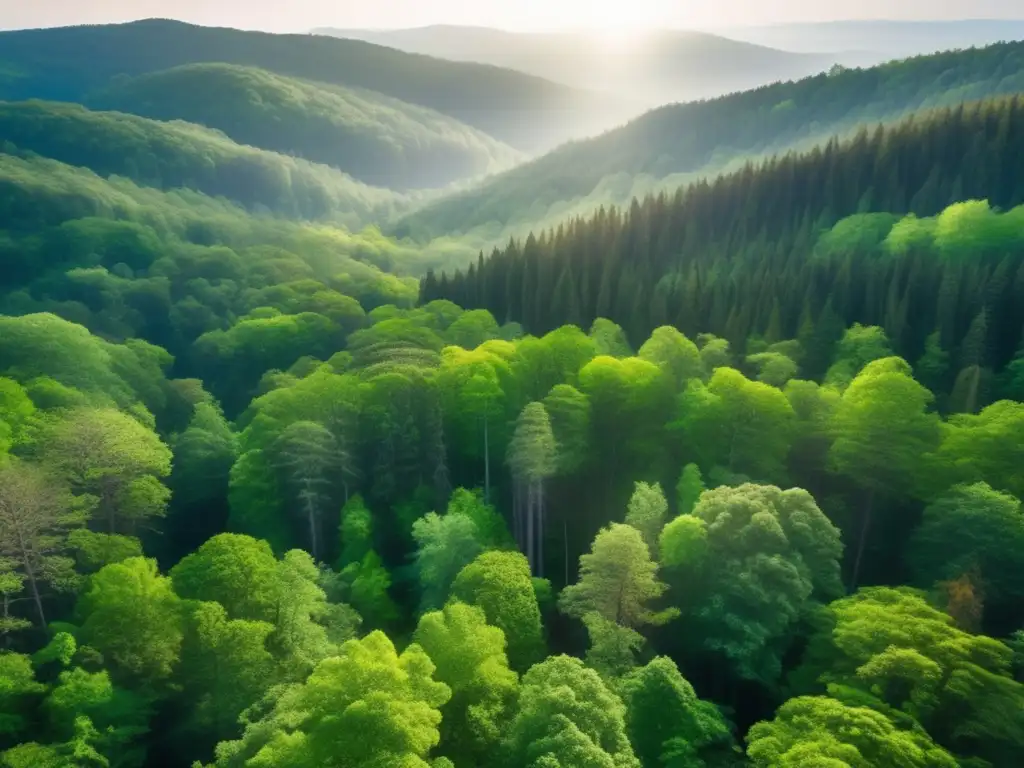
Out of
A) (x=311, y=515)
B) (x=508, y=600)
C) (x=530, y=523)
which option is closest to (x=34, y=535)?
(x=311, y=515)

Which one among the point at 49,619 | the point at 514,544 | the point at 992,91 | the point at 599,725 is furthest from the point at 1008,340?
the point at 992,91

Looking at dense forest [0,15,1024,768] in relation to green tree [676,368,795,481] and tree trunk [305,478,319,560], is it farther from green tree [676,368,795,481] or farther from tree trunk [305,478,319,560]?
tree trunk [305,478,319,560]

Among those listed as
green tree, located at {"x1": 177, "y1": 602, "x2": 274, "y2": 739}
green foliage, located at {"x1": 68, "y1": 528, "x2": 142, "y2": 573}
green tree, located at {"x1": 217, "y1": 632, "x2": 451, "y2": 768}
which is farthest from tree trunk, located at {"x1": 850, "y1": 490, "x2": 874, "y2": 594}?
green foliage, located at {"x1": 68, "y1": 528, "x2": 142, "y2": 573}

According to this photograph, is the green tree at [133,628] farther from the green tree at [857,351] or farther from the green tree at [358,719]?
the green tree at [857,351]

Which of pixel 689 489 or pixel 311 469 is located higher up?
pixel 689 489

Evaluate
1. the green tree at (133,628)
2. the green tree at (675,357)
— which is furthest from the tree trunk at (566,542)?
the green tree at (133,628)

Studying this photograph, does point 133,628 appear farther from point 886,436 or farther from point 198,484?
point 886,436
